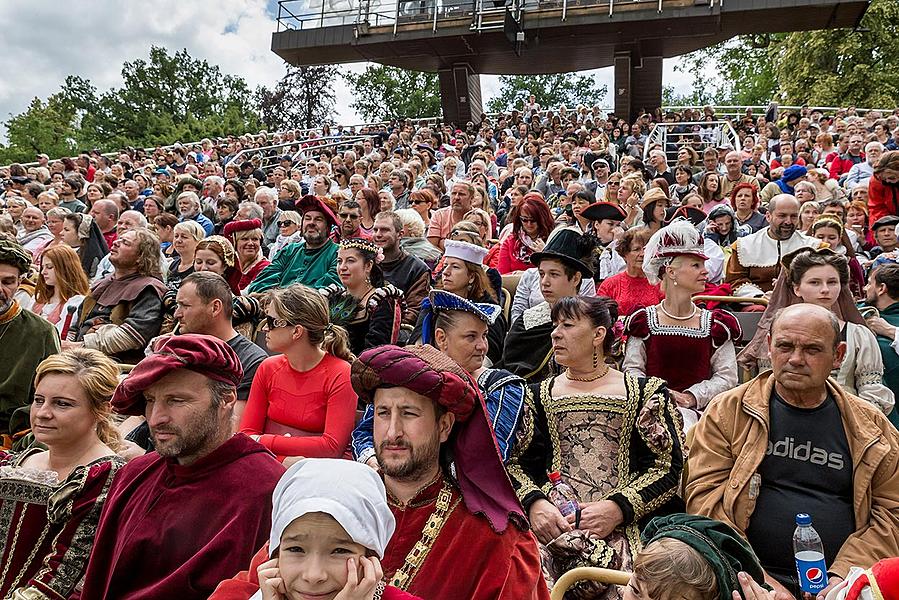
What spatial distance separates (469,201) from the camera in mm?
7648

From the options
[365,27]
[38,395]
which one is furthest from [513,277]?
[365,27]

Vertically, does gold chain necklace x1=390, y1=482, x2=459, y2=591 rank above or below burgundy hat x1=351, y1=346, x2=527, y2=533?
below

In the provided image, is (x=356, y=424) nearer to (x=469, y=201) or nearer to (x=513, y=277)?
(x=513, y=277)

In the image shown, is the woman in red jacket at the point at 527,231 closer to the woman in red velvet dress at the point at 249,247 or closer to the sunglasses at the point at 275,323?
the woman in red velvet dress at the point at 249,247

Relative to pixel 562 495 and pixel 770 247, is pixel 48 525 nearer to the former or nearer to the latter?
pixel 562 495

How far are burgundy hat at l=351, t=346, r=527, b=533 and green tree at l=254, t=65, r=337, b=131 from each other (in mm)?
36962

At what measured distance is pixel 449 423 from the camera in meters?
2.48

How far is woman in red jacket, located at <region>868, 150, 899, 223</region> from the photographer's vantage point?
7500mm

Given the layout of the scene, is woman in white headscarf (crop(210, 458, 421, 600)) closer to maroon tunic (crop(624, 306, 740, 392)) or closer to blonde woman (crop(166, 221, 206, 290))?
maroon tunic (crop(624, 306, 740, 392))

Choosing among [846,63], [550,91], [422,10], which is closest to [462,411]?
[422,10]

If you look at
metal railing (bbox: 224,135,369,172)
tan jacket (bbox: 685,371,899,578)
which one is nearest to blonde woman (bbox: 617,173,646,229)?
tan jacket (bbox: 685,371,899,578)

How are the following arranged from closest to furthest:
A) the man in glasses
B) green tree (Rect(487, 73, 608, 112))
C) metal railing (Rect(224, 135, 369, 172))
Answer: the man in glasses < metal railing (Rect(224, 135, 369, 172)) < green tree (Rect(487, 73, 608, 112))

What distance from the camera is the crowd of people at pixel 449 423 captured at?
2312mm

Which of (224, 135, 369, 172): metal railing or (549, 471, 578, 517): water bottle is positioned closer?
(549, 471, 578, 517): water bottle
